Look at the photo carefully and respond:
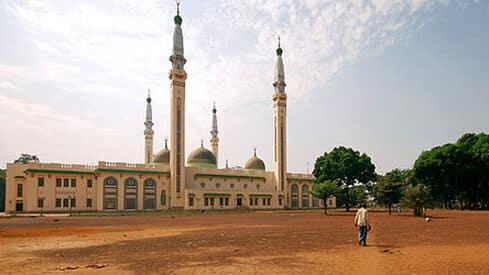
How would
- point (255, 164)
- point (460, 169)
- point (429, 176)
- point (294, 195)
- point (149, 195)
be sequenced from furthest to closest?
1. point (255, 164)
2. point (294, 195)
3. point (149, 195)
4. point (429, 176)
5. point (460, 169)

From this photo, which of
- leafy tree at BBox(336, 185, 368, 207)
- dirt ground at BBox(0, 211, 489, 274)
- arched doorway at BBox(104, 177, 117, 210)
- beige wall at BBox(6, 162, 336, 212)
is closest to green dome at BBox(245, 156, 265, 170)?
beige wall at BBox(6, 162, 336, 212)

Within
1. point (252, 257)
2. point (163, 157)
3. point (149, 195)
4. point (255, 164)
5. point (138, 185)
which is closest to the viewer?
point (252, 257)

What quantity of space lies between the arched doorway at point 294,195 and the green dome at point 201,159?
15263 millimetres

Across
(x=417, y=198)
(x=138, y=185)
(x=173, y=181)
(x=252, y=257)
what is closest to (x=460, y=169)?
(x=417, y=198)

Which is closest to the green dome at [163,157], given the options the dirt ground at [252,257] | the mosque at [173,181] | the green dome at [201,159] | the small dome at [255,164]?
the mosque at [173,181]

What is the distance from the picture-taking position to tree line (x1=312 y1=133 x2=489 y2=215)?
47375 millimetres

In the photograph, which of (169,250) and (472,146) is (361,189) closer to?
(472,146)

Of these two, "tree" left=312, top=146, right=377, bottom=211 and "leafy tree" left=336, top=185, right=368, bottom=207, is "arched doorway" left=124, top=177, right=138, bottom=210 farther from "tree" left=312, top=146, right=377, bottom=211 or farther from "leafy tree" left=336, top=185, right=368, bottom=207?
"leafy tree" left=336, top=185, right=368, bottom=207

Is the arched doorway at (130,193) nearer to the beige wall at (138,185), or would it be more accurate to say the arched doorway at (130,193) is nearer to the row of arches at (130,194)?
the row of arches at (130,194)

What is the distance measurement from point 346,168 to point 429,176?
36.9ft

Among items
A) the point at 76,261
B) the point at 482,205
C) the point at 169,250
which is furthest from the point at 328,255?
the point at 482,205

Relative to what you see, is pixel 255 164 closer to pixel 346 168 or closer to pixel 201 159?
pixel 201 159

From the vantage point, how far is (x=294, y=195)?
2938 inches

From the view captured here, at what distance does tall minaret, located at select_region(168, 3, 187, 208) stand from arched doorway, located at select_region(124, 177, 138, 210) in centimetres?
518
